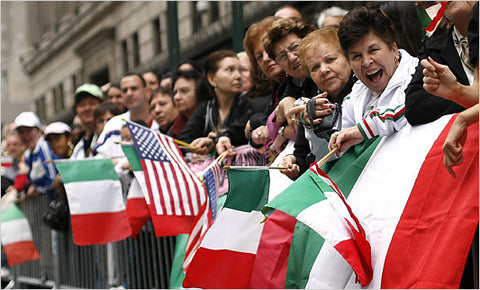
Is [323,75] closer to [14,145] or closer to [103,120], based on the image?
[103,120]

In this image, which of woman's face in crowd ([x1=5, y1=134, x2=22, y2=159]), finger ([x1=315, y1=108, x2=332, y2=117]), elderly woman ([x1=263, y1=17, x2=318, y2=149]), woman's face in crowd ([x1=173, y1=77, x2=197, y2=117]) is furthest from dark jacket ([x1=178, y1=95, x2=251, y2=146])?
woman's face in crowd ([x1=5, y1=134, x2=22, y2=159])

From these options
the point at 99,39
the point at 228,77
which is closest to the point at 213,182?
the point at 228,77

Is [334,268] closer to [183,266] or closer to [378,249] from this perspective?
[378,249]

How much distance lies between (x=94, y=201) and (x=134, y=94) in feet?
4.92

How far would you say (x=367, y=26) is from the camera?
4984mm

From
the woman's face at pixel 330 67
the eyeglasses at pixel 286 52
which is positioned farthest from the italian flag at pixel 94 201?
the woman's face at pixel 330 67

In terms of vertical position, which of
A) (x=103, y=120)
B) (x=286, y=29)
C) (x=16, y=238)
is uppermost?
(x=286, y=29)

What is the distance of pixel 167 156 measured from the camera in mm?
7492

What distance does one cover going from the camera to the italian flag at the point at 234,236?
5.58 metres

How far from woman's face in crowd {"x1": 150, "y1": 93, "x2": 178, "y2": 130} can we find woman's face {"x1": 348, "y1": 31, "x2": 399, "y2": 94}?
4.41 m

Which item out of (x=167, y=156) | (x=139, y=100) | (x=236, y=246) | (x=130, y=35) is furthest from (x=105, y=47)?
(x=236, y=246)

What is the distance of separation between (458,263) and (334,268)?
87 centimetres

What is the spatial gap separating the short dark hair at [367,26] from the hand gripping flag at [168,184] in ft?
8.20

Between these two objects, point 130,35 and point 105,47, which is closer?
point 130,35
